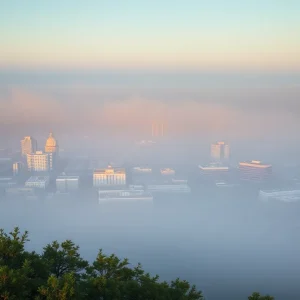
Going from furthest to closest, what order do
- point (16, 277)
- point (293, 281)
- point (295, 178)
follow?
point (295, 178)
point (293, 281)
point (16, 277)

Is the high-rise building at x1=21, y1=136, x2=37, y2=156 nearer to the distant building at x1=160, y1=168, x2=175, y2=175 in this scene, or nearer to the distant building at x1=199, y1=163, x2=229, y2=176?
the distant building at x1=160, y1=168, x2=175, y2=175

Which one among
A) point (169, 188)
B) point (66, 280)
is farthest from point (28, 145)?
point (66, 280)

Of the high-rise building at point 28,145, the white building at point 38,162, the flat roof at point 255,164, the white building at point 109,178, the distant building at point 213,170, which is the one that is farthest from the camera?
the high-rise building at point 28,145

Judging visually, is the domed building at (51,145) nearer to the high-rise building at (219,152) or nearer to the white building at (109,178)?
the white building at (109,178)

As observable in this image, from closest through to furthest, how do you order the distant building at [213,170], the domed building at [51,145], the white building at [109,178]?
the white building at [109,178] → the distant building at [213,170] → the domed building at [51,145]

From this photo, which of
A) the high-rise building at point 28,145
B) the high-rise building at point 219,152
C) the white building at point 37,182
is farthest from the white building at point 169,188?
the high-rise building at point 28,145

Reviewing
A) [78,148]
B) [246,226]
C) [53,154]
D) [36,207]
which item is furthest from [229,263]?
[78,148]

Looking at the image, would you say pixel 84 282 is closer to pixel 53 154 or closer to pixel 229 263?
pixel 229 263
